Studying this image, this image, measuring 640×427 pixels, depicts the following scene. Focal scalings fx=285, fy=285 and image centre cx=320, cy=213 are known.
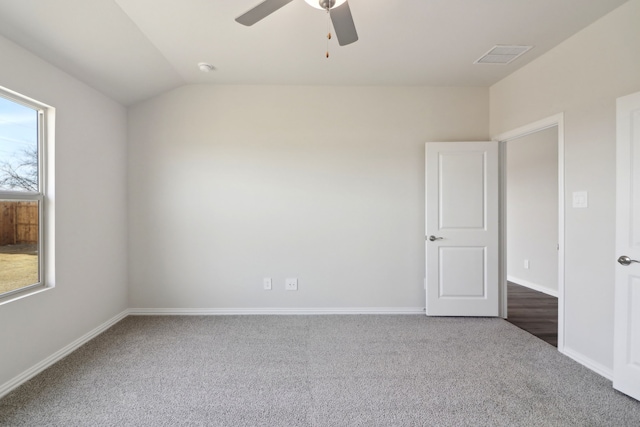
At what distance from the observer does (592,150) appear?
7.19 ft

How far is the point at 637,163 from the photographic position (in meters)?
1.83

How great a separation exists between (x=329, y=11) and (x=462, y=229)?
259 centimetres

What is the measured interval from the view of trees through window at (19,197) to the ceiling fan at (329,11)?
194cm

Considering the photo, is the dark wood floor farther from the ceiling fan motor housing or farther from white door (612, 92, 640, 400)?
the ceiling fan motor housing

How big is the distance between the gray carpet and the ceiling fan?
2.30 m

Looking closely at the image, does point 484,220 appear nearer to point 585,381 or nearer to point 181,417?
point 585,381

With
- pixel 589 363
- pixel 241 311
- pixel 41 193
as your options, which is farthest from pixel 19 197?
pixel 589 363

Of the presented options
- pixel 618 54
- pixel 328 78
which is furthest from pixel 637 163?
pixel 328 78

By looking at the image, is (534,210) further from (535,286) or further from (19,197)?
(19,197)

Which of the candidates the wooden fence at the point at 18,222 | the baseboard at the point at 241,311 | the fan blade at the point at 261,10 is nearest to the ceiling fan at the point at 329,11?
the fan blade at the point at 261,10

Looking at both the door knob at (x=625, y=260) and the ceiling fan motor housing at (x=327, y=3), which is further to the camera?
the door knob at (x=625, y=260)

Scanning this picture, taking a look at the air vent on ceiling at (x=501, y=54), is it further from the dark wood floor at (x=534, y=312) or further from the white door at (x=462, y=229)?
the dark wood floor at (x=534, y=312)

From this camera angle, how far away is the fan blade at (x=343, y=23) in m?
1.55

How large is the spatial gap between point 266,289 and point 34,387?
6.33 feet
